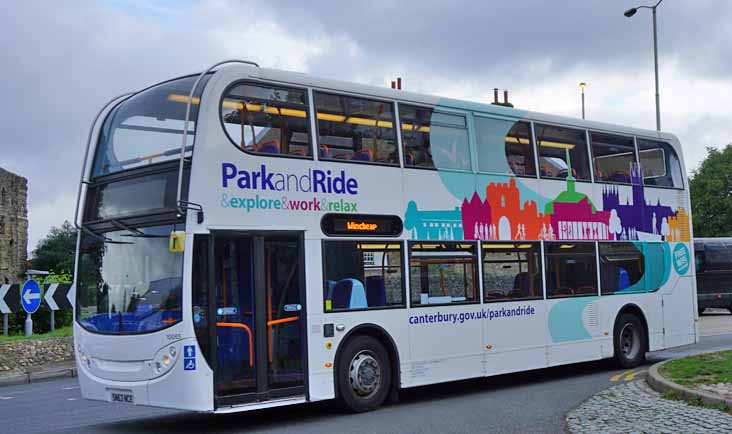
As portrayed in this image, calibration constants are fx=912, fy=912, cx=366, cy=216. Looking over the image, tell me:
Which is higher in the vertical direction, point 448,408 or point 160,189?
point 160,189

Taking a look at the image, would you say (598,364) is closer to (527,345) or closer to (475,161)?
(527,345)

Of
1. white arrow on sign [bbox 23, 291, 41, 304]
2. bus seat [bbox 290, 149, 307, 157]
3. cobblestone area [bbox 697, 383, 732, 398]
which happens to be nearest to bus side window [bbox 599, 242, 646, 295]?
cobblestone area [bbox 697, 383, 732, 398]

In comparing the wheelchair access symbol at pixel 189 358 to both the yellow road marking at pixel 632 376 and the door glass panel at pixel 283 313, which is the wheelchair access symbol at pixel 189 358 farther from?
the yellow road marking at pixel 632 376

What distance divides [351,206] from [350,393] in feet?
8.13

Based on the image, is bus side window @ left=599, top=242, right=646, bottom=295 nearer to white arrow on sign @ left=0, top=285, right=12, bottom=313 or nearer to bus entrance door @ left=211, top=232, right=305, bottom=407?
bus entrance door @ left=211, top=232, right=305, bottom=407

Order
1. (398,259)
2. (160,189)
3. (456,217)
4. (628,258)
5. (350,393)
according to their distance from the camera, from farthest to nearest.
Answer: (628,258), (456,217), (398,259), (350,393), (160,189)

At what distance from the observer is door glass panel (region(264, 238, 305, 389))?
11102 mm

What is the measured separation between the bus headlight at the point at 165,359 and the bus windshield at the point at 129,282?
282 millimetres

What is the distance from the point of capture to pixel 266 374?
35.9ft

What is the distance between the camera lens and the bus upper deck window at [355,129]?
12086 millimetres

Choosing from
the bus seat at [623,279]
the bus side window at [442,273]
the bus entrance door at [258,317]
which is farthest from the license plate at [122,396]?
the bus seat at [623,279]

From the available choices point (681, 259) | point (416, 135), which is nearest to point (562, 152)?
point (416, 135)

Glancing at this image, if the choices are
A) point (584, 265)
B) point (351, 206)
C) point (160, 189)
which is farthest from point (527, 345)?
point (160, 189)

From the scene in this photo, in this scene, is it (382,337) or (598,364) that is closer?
(382,337)
